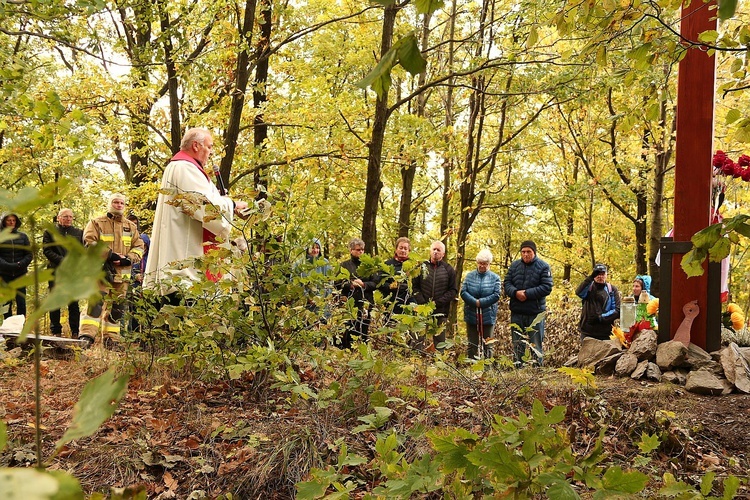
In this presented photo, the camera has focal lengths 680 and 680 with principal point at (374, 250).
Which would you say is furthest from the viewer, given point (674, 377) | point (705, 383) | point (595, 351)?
point (595, 351)

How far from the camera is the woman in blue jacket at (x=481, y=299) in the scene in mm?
9164

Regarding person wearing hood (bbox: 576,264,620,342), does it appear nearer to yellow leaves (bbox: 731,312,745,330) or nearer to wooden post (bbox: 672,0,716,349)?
yellow leaves (bbox: 731,312,745,330)

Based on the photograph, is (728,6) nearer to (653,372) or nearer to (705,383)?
(705,383)

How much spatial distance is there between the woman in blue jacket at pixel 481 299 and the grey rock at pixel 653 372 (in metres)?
2.94

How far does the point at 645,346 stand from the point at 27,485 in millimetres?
6960

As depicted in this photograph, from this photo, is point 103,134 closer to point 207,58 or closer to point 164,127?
point 164,127

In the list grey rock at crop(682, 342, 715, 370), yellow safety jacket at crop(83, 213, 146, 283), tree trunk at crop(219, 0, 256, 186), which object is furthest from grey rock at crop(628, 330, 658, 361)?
yellow safety jacket at crop(83, 213, 146, 283)

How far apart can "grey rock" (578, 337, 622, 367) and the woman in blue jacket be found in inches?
77.1

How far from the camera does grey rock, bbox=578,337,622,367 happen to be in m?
A: 6.97

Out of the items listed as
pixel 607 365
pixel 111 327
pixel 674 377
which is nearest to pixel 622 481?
pixel 674 377

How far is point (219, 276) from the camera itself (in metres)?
4.26

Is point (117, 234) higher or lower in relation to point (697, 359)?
higher

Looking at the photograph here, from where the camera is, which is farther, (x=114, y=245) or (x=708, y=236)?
(x=114, y=245)

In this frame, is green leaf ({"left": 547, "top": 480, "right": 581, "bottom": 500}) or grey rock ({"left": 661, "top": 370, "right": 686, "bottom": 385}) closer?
green leaf ({"left": 547, "top": 480, "right": 581, "bottom": 500})
